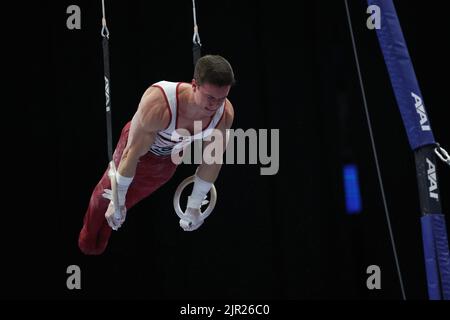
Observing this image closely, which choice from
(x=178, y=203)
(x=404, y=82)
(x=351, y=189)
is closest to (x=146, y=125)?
(x=178, y=203)

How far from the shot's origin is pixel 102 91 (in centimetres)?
490

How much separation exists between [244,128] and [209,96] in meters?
2.04

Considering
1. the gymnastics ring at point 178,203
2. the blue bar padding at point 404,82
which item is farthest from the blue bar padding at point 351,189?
the blue bar padding at point 404,82

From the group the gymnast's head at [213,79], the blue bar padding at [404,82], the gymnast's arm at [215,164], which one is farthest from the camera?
the gymnast's arm at [215,164]

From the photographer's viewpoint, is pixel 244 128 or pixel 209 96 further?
pixel 244 128

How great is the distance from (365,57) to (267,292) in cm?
172

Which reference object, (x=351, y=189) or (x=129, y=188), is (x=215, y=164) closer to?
(x=129, y=188)

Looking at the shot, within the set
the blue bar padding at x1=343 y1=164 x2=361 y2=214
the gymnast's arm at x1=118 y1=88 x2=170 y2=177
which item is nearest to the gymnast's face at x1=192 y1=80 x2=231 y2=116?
the gymnast's arm at x1=118 y1=88 x2=170 y2=177

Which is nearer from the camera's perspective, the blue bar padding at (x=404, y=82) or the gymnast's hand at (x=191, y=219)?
the blue bar padding at (x=404, y=82)

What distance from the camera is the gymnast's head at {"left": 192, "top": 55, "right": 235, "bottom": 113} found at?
9.59ft

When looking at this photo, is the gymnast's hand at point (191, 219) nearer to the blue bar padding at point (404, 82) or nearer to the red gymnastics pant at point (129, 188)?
the red gymnastics pant at point (129, 188)

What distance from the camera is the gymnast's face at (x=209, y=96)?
116 inches

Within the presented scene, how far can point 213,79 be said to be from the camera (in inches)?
115

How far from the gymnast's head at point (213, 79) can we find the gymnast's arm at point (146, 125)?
0.20m
